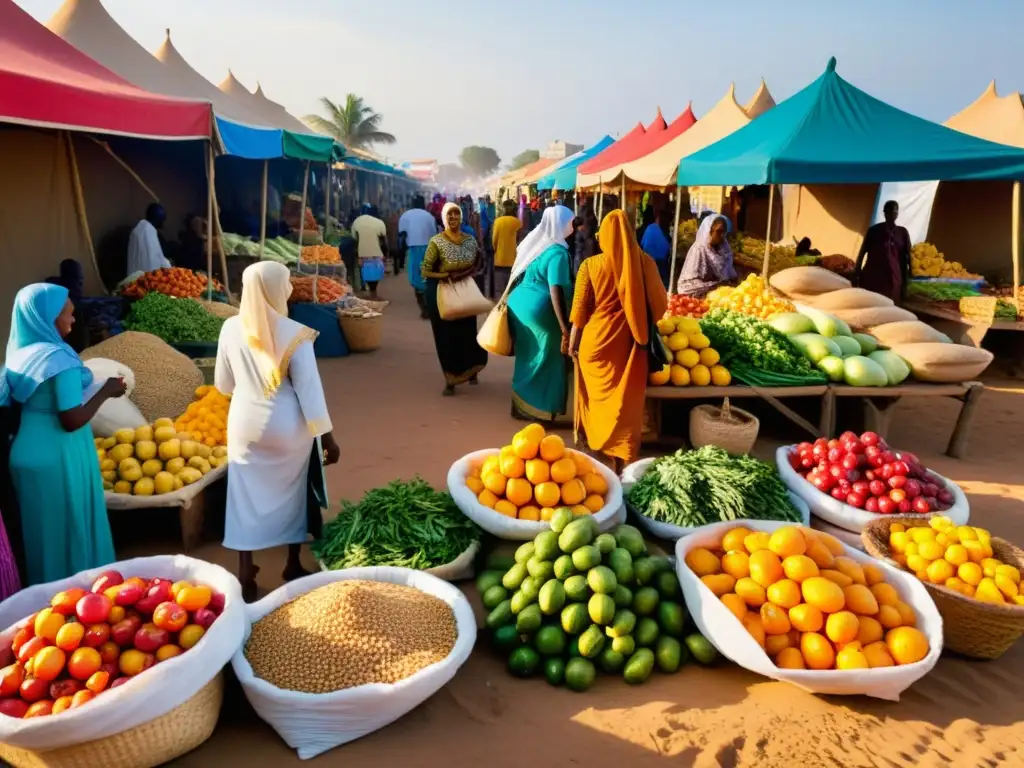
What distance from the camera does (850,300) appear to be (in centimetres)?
652

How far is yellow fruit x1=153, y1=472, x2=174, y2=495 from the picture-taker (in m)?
3.91

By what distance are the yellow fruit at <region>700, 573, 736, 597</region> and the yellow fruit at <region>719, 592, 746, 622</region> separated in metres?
0.04

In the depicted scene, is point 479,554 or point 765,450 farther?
point 765,450

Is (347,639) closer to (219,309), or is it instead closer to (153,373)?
(153,373)

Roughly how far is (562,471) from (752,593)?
112 cm

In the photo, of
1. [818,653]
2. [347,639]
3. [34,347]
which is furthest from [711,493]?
[34,347]

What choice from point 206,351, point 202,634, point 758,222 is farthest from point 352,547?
point 758,222

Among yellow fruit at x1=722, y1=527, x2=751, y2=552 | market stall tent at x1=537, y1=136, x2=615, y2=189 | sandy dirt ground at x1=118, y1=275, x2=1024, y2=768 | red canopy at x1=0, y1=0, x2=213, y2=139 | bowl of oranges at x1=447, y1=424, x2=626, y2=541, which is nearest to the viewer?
sandy dirt ground at x1=118, y1=275, x2=1024, y2=768

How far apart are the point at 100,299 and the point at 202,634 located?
503cm

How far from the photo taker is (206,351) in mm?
6535

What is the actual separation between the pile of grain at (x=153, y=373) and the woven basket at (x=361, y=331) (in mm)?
3537

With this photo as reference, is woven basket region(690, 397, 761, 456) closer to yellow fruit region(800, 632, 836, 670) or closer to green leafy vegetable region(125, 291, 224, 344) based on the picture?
yellow fruit region(800, 632, 836, 670)

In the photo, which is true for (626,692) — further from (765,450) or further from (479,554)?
(765,450)

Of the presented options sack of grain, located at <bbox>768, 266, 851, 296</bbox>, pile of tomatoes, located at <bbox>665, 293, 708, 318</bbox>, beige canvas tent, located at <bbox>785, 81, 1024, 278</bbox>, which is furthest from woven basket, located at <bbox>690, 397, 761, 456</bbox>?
beige canvas tent, located at <bbox>785, 81, 1024, 278</bbox>
